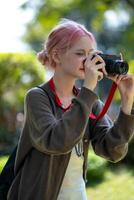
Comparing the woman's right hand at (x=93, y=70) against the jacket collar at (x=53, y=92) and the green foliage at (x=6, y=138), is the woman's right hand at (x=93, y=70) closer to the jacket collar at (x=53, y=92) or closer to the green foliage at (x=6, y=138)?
the jacket collar at (x=53, y=92)

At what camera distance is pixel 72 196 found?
1928 millimetres

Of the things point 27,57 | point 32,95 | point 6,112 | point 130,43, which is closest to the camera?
point 32,95

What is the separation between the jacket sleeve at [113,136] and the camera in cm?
202

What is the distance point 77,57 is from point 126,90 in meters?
0.26

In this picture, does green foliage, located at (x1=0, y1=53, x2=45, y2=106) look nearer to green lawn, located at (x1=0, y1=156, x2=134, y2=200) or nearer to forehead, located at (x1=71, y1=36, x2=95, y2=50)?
green lawn, located at (x1=0, y1=156, x2=134, y2=200)

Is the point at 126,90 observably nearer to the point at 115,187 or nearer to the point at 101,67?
the point at 101,67

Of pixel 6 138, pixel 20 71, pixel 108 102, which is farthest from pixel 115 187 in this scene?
pixel 108 102

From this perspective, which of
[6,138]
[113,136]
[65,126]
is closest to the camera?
[65,126]

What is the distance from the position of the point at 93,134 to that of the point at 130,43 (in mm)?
5638

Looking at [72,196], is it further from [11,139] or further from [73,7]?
[11,139]

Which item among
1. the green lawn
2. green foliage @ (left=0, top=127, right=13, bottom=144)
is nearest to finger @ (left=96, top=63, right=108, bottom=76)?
the green lawn

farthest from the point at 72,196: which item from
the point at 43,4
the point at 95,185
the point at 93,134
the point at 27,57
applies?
the point at 27,57

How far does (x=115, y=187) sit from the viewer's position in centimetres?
738

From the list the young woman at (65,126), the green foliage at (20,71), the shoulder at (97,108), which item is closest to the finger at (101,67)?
the young woman at (65,126)
